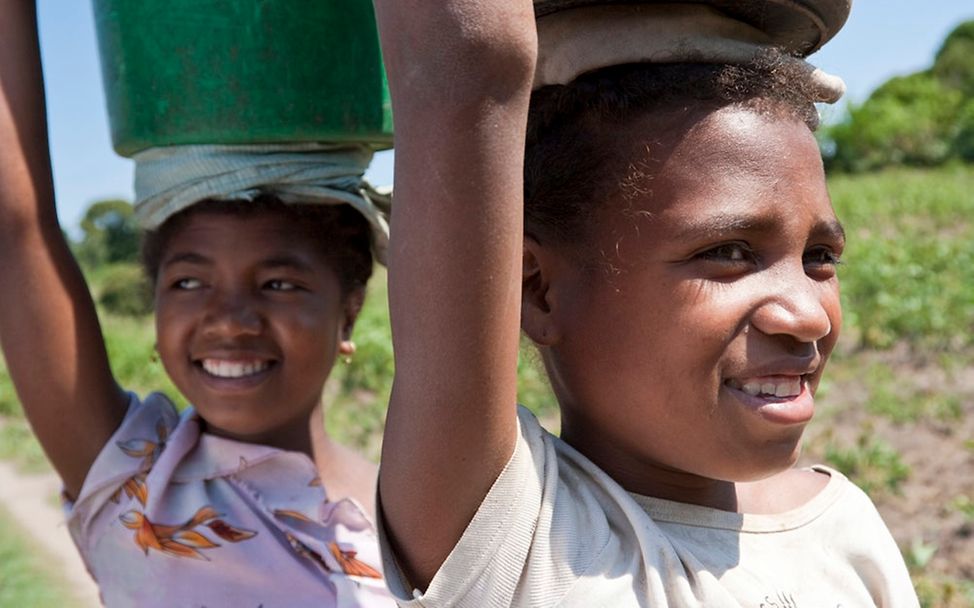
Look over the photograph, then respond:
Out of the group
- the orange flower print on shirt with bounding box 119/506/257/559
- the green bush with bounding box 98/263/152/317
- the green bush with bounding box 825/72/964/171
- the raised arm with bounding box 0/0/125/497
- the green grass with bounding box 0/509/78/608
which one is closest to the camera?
the raised arm with bounding box 0/0/125/497

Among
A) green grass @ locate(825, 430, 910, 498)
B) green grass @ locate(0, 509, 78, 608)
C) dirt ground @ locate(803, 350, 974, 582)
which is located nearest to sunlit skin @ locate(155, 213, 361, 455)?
dirt ground @ locate(803, 350, 974, 582)

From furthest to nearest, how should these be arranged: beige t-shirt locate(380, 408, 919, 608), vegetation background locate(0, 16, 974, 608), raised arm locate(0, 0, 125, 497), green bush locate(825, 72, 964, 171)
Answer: green bush locate(825, 72, 964, 171)
vegetation background locate(0, 16, 974, 608)
raised arm locate(0, 0, 125, 497)
beige t-shirt locate(380, 408, 919, 608)

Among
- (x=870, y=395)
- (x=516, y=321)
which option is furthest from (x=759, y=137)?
(x=870, y=395)

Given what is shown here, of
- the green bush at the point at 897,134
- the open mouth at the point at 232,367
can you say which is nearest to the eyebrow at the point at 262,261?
the open mouth at the point at 232,367

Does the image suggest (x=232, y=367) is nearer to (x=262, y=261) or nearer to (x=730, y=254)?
(x=262, y=261)

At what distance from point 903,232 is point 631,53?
7999 mm

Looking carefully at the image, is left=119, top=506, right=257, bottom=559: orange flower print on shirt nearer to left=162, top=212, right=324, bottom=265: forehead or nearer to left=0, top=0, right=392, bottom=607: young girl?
left=0, top=0, right=392, bottom=607: young girl

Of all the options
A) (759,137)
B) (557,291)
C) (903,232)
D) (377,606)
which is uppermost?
(759,137)

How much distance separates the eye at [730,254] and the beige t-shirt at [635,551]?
311 mm

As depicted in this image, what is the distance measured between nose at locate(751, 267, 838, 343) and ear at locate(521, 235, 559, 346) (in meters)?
0.28

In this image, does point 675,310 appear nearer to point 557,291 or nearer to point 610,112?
point 557,291

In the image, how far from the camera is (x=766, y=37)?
4.98 feet

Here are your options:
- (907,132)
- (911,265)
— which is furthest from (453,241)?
(907,132)

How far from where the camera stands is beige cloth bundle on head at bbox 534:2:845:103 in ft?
4.61
